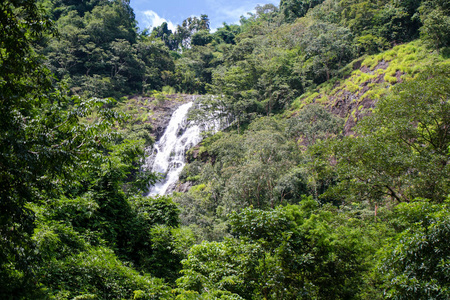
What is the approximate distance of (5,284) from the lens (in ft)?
9.84

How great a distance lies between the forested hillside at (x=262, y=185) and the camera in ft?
11.6

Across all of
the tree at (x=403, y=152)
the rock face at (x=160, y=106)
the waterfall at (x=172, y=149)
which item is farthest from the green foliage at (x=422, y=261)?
the rock face at (x=160, y=106)

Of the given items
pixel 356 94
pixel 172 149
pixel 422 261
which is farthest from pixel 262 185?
pixel 172 149

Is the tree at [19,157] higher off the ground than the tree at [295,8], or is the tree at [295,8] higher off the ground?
the tree at [295,8]

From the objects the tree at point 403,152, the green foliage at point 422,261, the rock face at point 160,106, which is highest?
the rock face at point 160,106

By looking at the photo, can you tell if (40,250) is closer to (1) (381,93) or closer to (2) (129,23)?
(1) (381,93)

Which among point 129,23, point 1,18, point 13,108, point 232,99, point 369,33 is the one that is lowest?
point 13,108

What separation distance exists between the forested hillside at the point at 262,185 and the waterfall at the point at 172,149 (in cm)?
149

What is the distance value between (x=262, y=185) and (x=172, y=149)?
14398mm

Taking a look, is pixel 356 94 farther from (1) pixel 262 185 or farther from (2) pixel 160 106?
(2) pixel 160 106

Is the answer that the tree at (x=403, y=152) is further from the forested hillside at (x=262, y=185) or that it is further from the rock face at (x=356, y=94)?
the rock face at (x=356, y=94)

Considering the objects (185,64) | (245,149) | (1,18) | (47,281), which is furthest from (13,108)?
(185,64)

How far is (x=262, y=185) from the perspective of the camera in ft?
58.8

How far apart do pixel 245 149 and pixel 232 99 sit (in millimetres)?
10974
